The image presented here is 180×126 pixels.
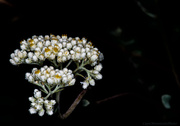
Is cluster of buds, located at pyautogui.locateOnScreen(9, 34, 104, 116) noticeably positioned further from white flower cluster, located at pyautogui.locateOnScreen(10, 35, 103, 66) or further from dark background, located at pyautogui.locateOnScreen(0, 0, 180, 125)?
dark background, located at pyautogui.locateOnScreen(0, 0, 180, 125)

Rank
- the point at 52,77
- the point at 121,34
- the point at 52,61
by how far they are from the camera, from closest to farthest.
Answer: the point at 52,77, the point at 52,61, the point at 121,34

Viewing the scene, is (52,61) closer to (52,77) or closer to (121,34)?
(52,77)

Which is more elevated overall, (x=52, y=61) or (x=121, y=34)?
(x=52, y=61)

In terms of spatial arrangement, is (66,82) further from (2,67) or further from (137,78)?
(137,78)

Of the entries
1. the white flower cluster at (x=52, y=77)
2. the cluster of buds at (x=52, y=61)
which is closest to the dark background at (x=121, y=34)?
the cluster of buds at (x=52, y=61)

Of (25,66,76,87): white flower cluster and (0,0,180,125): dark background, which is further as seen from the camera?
(0,0,180,125): dark background

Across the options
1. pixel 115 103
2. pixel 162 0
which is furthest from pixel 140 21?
pixel 115 103

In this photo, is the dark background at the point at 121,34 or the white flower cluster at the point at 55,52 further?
the dark background at the point at 121,34

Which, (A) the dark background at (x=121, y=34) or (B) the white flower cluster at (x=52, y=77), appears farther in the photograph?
(A) the dark background at (x=121, y=34)

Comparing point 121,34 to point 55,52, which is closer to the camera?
point 55,52

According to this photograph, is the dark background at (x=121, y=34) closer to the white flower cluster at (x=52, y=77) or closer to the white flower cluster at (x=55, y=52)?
the white flower cluster at (x=55, y=52)

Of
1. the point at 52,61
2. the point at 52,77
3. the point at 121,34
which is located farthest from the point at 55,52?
the point at 121,34

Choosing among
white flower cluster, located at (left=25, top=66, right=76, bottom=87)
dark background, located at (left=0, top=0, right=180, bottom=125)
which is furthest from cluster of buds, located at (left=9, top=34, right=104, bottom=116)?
dark background, located at (left=0, top=0, right=180, bottom=125)
